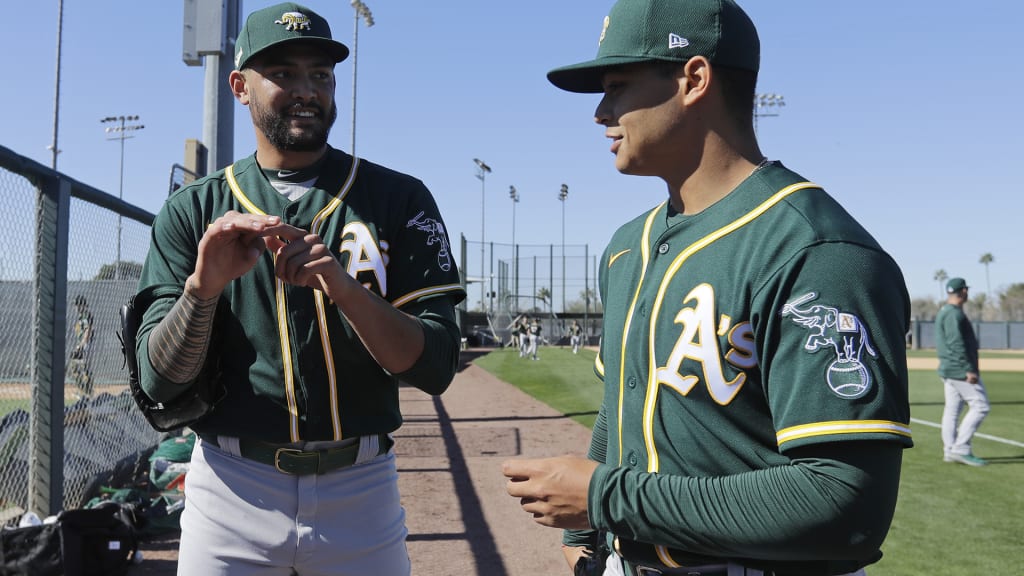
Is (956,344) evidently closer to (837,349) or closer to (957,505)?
(957,505)

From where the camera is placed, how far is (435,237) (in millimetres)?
2246

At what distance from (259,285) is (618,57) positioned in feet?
3.76

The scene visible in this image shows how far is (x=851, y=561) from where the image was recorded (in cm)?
144

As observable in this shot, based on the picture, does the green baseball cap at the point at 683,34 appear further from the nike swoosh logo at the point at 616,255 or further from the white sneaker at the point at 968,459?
the white sneaker at the point at 968,459

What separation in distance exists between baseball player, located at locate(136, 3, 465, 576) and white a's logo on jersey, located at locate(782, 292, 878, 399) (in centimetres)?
100

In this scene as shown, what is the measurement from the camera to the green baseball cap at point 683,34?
1578 mm

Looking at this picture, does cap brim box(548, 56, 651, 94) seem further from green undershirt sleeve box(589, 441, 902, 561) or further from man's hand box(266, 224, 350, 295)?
green undershirt sleeve box(589, 441, 902, 561)

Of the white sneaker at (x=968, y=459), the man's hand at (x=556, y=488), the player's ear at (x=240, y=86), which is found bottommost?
the white sneaker at (x=968, y=459)

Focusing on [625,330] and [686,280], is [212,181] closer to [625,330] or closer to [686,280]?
[625,330]

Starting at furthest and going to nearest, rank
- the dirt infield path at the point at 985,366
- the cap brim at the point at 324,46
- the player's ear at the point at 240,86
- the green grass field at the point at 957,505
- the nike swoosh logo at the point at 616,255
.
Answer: the dirt infield path at the point at 985,366 < the green grass field at the point at 957,505 < the player's ear at the point at 240,86 < the cap brim at the point at 324,46 < the nike swoosh logo at the point at 616,255

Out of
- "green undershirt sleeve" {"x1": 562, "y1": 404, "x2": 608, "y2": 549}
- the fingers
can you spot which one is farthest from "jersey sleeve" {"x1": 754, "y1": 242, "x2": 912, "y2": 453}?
the fingers

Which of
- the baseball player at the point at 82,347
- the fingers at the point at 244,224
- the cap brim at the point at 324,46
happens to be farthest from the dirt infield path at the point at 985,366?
the fingers at the point at 244,224

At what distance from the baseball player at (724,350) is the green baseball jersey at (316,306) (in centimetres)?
59

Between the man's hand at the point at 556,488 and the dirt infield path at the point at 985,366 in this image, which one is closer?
the man's hand at the point at 556,488
